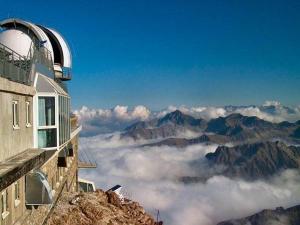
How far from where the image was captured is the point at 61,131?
18562 millimetres

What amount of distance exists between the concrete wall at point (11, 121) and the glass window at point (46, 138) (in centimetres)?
106

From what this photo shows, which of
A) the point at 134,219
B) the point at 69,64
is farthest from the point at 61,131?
the point at 69,64

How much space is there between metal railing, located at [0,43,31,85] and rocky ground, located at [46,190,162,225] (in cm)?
843

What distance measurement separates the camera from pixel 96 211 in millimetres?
26500

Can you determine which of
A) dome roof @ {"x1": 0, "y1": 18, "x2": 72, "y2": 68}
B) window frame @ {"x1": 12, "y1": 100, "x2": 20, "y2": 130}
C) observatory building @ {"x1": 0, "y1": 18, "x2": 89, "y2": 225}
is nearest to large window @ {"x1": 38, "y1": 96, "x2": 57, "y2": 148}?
observatory building @ {"x1": 0, "y1": 18, "x2": 89, "y2": 225}

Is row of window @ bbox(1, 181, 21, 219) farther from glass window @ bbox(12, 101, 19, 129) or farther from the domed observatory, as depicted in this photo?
the domed observatory

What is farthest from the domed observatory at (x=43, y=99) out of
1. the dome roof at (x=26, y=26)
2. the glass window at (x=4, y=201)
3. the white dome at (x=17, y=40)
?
the glass window at (x=4, y=201)

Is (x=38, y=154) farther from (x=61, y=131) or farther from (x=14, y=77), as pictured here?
(x=61, y=131)

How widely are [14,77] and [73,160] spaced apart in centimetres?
2290

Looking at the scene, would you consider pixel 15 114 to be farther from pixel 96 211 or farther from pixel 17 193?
pixel 96 211

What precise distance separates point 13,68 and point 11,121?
1.91m

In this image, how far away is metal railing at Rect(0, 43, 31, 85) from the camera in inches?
513

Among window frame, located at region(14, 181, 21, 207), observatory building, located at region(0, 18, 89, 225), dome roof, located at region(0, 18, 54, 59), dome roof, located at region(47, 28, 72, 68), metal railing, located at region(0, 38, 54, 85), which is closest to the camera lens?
observatory building, located at region(0, 18, 89, 225)

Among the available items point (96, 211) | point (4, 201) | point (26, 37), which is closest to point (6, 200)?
→ point (4, 201)
